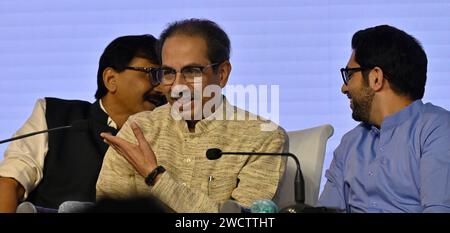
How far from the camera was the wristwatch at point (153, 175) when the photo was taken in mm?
2809

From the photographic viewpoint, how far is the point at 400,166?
2.87m

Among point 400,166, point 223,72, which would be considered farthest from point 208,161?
point 400,166

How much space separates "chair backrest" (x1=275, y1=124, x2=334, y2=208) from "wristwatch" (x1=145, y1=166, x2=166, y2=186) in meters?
0.47

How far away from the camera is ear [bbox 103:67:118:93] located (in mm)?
3529

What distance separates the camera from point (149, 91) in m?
3.51

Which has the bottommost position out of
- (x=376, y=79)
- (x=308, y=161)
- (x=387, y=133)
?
(x=308, y=161)

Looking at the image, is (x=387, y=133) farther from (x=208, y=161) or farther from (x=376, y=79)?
(x=208, y=161)

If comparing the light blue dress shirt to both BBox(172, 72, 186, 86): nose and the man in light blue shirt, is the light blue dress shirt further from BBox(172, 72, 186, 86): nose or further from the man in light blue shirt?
BBox(172, 72, 186, 86): nose

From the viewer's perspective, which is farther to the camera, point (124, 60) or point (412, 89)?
point (124, 60)

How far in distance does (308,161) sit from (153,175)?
0.65 metres

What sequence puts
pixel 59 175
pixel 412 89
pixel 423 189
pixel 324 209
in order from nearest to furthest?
pixel 324 209
pixel 423 189
pixel 412 89
pixel 59 175
